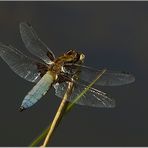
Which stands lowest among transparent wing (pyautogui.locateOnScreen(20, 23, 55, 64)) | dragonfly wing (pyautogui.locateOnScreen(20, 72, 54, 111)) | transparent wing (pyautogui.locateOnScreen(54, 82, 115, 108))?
transparent wing (pyautogui.locateOnScreen(54, 82, 115, 108))

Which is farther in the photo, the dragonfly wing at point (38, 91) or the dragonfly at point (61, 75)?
the dragonfly wing at point (38, 91)

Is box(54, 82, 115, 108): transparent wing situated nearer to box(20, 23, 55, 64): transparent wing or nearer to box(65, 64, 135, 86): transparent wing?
box(65, 64, 135, 86): transparent wing

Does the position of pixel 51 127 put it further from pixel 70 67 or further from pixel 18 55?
pixel 18 55

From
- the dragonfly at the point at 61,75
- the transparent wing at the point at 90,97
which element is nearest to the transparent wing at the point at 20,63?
the dragonfly at the point at 61,75

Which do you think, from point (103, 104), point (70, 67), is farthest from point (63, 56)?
point (103, 104)

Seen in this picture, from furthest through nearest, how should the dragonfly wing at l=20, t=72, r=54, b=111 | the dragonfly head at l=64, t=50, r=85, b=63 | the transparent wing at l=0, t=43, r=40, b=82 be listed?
the transparent wing at l=0, t=43, r=40, b=82 < the dragonfly wing at l=20, t=72, r=54, b=111 < the dragonfly head at l=64, t=50, r=85, b=63

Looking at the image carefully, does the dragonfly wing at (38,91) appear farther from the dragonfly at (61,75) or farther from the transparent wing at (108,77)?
the transparent wing at (108,77)

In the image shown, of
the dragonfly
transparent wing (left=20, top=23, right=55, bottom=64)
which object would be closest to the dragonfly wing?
the dragonfly

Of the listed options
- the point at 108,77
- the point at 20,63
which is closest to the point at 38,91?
the point at 20,63
